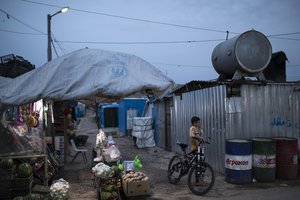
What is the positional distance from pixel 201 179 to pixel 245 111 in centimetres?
311

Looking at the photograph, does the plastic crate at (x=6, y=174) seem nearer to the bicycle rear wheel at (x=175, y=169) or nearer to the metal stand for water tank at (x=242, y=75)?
the bicycle rear wheel at (x=175, y=169)

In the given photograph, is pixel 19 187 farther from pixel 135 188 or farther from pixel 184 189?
pixel 184 189

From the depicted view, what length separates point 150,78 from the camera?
7.04 m

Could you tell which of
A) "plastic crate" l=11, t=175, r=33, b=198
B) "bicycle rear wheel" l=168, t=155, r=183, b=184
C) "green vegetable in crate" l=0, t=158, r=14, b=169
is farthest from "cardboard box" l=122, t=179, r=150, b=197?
"green vegetable in crate" l=0, t=158, r=14, b=169

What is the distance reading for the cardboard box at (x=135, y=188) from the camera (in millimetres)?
6773

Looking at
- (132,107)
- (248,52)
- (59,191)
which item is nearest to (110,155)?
(59,191)

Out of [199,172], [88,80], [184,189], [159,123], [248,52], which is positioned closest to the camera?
[88,80]

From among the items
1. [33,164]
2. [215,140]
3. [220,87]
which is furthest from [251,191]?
[33,164]

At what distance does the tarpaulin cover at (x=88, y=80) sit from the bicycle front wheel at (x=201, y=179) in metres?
2.24

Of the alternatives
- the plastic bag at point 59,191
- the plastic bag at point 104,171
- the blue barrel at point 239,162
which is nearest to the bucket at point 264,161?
the blue barrel at point 239,162

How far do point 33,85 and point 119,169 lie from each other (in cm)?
270

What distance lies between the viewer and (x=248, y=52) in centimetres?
977

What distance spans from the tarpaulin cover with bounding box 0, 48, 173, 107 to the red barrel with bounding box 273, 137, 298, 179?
4509mm

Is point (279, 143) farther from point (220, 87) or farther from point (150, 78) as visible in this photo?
point (150, 78)
